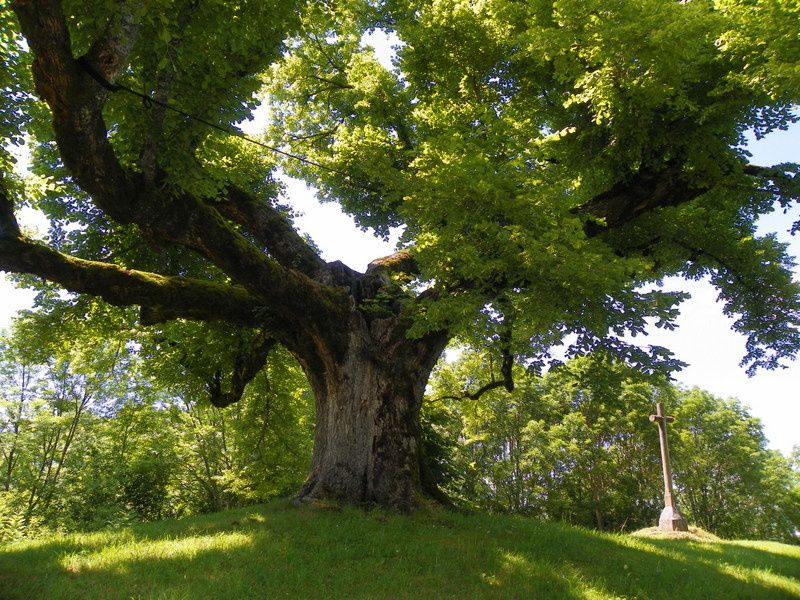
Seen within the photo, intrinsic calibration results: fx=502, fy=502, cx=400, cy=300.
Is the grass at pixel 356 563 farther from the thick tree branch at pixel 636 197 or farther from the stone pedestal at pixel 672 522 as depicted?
the stone pedestal at pixel 672 522

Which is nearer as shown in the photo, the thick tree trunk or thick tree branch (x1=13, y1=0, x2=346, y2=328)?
thick tree branch (x1=13, y1=0, x2=346, y2=328)

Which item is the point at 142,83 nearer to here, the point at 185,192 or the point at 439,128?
the point at 185,192

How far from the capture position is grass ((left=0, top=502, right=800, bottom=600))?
16.6ft

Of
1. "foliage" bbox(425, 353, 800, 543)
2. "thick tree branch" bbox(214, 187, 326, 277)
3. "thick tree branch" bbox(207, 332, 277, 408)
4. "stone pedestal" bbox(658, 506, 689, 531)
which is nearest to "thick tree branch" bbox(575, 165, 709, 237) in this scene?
"thick tree branch" bbox(214, 187, 326, 277)

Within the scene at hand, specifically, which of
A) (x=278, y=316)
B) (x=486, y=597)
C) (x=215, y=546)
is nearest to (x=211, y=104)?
(x=278, y=316)

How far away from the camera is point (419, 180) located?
740cm

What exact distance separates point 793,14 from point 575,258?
414cm

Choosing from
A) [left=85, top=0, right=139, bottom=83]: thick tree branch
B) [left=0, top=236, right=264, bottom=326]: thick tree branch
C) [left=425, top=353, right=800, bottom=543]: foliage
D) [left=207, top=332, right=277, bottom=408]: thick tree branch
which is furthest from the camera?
[left=425, top=353, right=800, bottom=543]: foliage

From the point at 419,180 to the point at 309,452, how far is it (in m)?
15.4

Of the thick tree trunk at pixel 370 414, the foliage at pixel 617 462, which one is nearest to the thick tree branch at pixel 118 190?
the thick tree trunk at pixel 370 414

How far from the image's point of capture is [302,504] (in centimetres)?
806

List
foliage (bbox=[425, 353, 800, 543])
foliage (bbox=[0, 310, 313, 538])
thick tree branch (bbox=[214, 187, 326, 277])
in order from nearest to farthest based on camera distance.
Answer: thick tree branch (bbox=[214, 187, 326, 277])
foliage (bbox=[0, 310, 313, 538])
foliage (bbox=[425, 353, 800, 543])

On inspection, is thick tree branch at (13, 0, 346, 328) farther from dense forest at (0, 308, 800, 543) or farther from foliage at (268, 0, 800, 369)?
dense forest at (0, 308, 800, 543)

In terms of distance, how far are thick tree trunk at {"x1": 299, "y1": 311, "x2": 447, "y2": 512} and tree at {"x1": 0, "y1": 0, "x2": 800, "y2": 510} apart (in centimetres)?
4
